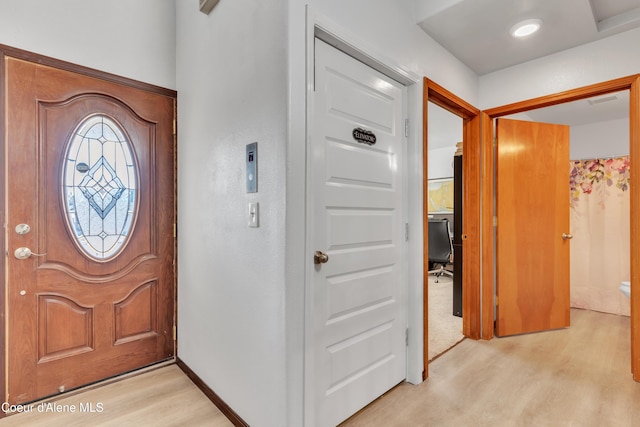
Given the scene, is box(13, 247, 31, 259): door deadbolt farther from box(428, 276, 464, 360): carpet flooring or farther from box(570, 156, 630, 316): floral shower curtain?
box(570, 156, 630, 316): floral shower curtain

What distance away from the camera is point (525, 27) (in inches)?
84.5

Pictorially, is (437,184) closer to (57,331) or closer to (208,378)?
(208,378)

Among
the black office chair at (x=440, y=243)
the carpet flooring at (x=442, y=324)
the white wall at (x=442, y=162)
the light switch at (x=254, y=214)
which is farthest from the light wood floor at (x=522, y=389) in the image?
the white wall at (x=442, y=162)

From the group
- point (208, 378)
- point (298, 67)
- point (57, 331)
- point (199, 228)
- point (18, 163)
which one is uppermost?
point (298, 67)

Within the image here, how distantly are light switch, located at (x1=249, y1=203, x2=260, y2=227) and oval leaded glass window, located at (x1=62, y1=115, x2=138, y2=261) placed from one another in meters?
1.15

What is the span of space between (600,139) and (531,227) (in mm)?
1925

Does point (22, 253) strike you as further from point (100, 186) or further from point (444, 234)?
point (444, 234)

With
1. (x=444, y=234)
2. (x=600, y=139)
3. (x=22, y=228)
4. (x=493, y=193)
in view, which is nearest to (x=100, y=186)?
(x=22, y=228)

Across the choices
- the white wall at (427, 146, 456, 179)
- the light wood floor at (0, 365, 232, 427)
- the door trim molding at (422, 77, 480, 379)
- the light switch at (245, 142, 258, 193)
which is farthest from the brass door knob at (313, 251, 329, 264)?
the white wall at (427, 146, 456, 179)

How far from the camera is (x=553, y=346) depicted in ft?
8.79

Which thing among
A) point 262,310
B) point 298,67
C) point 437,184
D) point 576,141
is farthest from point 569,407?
point 437,184

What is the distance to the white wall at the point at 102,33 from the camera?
5.92ft

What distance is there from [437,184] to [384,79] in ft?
13.8

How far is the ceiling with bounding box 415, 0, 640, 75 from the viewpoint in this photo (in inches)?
77.4
